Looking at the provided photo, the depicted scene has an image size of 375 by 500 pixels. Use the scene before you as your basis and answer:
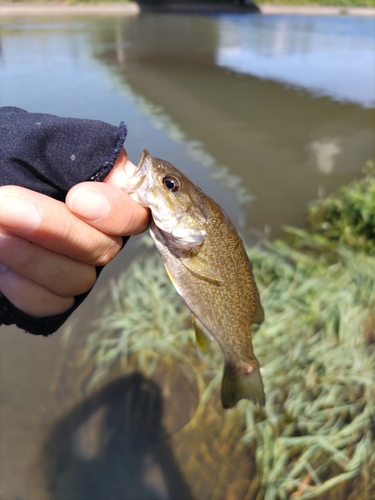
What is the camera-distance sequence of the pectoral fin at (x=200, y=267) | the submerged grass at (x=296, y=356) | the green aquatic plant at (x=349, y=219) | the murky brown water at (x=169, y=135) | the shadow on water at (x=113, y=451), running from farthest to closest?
the green aquatic plant at (x=349, y=219), the murky brown water at (x=169, y=135), the shadow on water at (x=113, y=451), the submerged grass at (x=296, y=356), the pectoral fin at (x=200, y=267)

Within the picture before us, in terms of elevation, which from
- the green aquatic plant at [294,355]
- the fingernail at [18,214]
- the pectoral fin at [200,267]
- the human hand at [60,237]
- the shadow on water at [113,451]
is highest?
the fingernail at [18,214]

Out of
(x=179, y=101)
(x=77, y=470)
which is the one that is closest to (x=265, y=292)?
(x=77, y=470)

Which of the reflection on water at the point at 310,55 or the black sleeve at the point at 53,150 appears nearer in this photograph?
the black sleeve at the point at 53,150

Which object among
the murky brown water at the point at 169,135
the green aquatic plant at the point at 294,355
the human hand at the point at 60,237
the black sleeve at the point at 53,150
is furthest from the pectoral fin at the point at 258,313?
the murky brown water at the point at 169,135

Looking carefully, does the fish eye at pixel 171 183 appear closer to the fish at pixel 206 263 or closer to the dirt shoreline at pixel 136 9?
the fish at pixel 206 263

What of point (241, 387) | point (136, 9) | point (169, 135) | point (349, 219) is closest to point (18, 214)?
point (241, 387)

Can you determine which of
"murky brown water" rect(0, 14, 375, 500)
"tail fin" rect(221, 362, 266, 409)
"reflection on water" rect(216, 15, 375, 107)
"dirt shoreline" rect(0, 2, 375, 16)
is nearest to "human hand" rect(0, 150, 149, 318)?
"tail fin" rect(221, 362, 266, 409)

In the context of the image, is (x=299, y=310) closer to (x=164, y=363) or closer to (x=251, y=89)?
(x=164, y=363)
